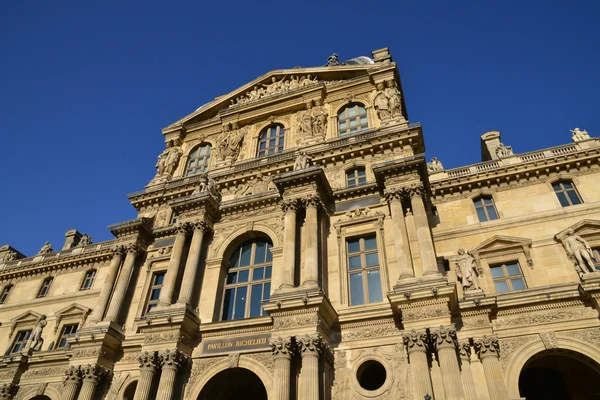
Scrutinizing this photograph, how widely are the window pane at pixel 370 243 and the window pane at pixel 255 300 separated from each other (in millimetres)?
6031

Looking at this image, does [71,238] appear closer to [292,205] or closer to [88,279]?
[88,279]

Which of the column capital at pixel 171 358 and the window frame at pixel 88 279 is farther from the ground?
the window frame at pixel 88 279

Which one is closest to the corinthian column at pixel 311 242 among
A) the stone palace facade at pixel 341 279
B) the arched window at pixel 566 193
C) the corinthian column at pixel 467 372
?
the stone palace facade at pixel 341 279

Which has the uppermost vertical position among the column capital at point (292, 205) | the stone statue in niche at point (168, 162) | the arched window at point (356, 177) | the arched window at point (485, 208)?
the stone statue in niche at point (168, 162)

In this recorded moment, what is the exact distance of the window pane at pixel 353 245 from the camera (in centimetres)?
2106

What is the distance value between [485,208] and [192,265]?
16.4 meters

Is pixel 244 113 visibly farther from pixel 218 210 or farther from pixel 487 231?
pixel 487 231

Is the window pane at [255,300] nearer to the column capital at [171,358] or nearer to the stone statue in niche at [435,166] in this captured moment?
the column capital at [171,358]

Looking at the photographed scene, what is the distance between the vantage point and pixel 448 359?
15.0 m

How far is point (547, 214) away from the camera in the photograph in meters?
21.2

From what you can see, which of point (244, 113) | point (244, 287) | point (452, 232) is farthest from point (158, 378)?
point (244, 113)

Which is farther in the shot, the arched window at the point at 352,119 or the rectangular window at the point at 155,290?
the arched window at the point at 352,119

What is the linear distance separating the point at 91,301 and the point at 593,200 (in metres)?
31.2

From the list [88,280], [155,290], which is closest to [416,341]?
[155,290]
